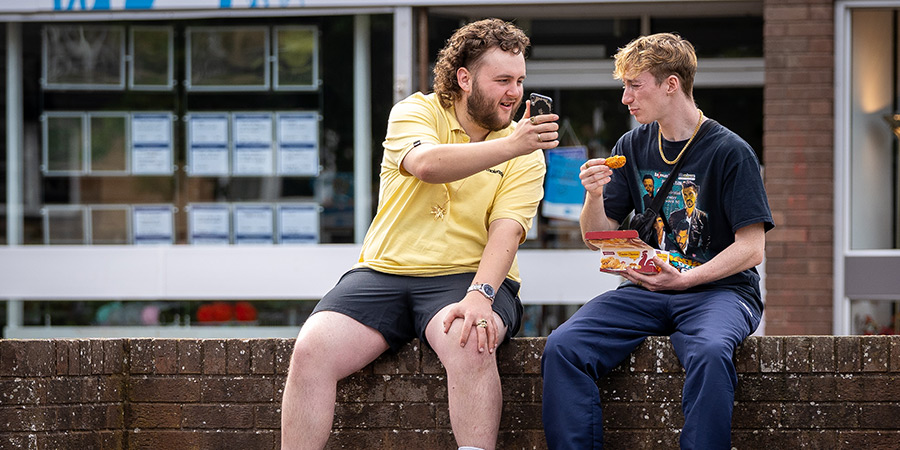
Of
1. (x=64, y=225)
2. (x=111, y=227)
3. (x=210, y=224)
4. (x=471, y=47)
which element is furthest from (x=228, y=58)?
(x=471, y=47)

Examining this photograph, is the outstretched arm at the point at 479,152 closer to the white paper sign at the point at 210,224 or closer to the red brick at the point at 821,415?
the red brick at the point at 821,415

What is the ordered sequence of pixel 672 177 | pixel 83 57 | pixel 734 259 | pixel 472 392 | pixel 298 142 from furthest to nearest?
pixel 83 57 → pixel 298 142 → pixel 672 177 → pixel 734 259 → pixel 472 392

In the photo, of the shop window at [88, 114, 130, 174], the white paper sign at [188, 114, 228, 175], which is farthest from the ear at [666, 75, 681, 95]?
the shop window at [88, 114, 130, 174]

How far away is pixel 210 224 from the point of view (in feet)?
25.9

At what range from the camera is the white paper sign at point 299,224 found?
25.7ft

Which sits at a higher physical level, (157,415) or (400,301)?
(400,301)

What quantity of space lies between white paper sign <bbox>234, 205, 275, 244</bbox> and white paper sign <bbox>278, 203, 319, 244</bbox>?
76 millimetres

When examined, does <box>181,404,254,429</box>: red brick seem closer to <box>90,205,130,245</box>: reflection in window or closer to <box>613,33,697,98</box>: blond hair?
<box>613,33,697,98</box>: blond hair

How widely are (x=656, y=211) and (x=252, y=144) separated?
465cm

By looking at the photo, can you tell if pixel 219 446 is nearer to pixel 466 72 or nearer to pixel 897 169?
pixel 466 72

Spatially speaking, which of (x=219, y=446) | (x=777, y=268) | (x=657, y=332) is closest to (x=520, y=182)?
(x=657, y=332)

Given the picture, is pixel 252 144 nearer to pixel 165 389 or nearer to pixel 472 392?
pixel 165 389

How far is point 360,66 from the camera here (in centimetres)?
772

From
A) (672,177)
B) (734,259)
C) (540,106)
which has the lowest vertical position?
(734,259)
